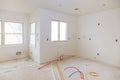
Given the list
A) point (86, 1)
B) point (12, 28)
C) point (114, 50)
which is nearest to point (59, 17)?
point (86, 1)

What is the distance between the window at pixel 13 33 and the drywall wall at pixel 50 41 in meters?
1.56

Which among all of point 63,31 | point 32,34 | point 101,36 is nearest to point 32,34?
point 32,34

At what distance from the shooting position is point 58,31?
5062 millimetres

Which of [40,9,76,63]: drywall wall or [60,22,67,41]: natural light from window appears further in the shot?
[60,22,67,41]: natural light from window

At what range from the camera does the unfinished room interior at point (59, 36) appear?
3877 millimetres

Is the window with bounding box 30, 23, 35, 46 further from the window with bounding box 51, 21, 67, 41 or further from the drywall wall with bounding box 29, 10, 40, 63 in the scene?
the window with bounding box 51, 21, 67, 41

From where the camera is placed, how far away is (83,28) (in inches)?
214

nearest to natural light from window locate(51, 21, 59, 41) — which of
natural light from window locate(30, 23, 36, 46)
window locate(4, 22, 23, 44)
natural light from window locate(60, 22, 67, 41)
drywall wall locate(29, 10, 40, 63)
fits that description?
natural light from window locate(60, 22, 67, 41)

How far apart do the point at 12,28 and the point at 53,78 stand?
3.43 metres

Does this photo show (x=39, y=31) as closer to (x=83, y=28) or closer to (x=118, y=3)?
(x=83, y=28)

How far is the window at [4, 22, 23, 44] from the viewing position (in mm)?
4723

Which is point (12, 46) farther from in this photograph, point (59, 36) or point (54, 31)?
point (59, 36)

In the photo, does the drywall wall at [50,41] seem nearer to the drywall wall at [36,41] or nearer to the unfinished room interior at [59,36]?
the unfinished room interior at [59,36]

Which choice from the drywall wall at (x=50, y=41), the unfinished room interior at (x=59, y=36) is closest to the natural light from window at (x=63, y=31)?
the unfinished room interior at (x=59, y=36)
